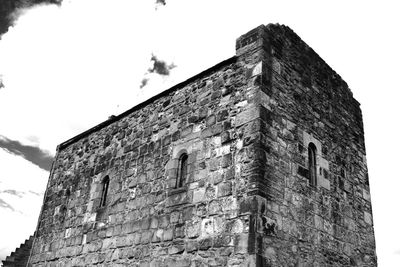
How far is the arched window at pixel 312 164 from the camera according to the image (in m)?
7.56

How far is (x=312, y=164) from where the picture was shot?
305 inches

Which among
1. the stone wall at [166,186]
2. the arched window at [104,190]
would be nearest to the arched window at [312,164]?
the stone wall at [166,186]

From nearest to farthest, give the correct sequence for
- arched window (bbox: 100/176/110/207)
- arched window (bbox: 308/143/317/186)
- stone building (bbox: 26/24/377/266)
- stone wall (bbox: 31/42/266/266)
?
stone building (bbox: 26/24/377/266)
stone wall (bbox: 31/42/266/266)
arched window (bbox: 308/143/317/186)
arched window (bbox: 100/176/110/207)

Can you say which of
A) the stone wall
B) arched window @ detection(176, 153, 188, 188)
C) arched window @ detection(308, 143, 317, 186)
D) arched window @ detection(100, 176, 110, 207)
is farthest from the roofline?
arched window @ detection(308, 143, 317, 186)

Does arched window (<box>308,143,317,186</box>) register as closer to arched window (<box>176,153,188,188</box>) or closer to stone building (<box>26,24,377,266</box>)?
stone building (<box>26,24,377,266</box>)

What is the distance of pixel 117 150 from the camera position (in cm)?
951

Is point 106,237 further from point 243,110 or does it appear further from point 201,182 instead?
point 243,110

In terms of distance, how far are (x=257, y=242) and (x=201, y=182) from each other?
161 cm

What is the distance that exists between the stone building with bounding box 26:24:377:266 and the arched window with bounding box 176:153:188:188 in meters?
0.03

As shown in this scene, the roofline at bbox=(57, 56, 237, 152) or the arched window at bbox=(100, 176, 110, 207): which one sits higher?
the roofline at bbox=(57, 56, 237, 152)

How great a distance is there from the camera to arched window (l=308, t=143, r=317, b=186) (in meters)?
7.56

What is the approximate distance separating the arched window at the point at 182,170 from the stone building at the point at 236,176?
3 centimetres

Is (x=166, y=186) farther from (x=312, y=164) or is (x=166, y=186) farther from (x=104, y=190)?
(x=312, y=164)

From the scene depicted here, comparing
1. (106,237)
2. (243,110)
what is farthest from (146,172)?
(243,110)
